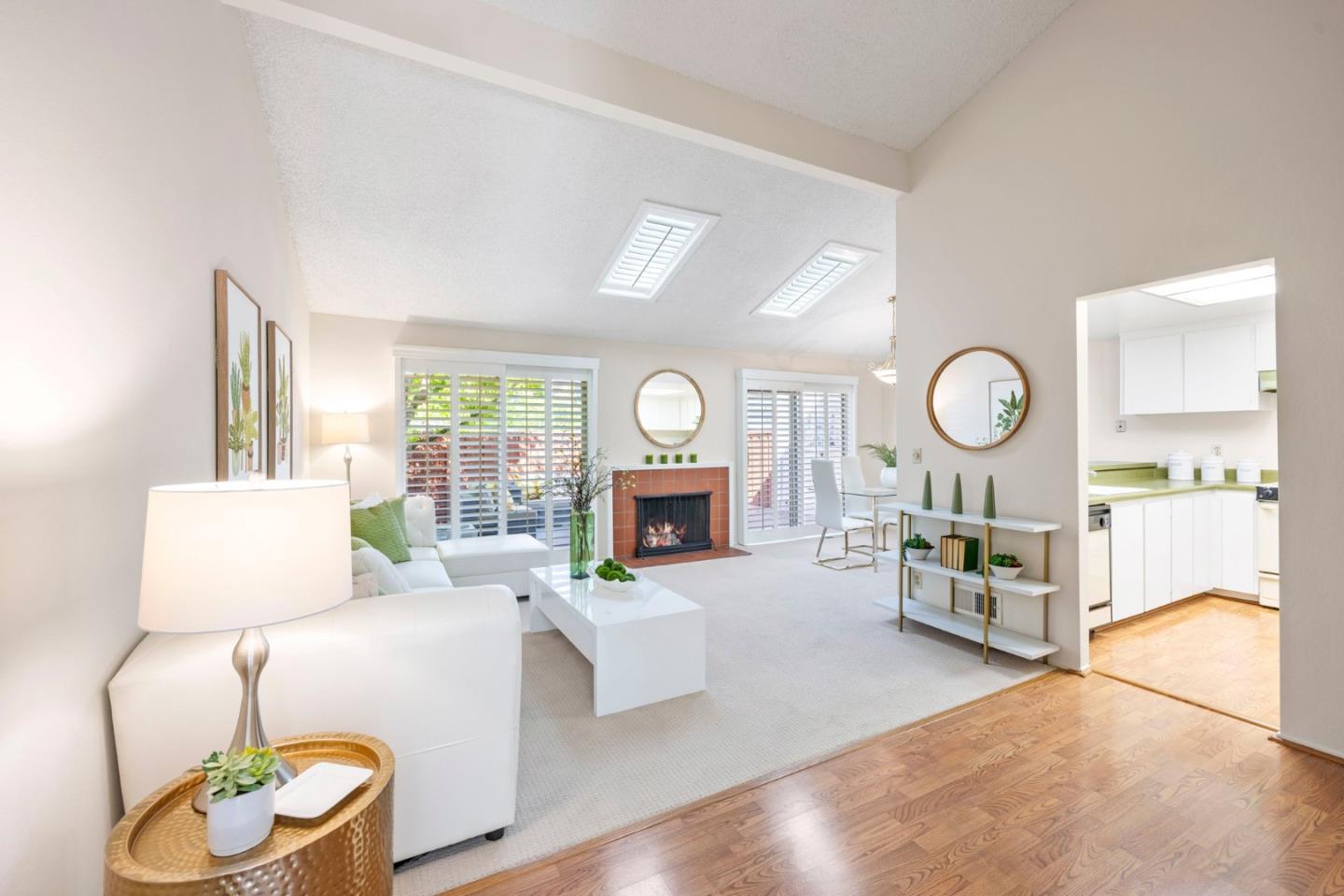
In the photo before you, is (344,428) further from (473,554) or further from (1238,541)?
(1238,541)

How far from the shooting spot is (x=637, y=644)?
2.74m

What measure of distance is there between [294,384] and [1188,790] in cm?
519

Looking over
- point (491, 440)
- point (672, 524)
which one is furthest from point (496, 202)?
point (672, 524)

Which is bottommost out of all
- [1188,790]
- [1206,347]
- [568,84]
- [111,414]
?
[1188,790]

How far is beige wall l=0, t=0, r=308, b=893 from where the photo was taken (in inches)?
41.0

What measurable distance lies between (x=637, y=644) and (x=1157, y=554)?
11.9 feet

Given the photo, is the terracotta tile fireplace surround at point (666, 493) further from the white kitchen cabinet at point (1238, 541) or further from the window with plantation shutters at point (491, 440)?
the white kitchen cabinet at point (1238, 541)

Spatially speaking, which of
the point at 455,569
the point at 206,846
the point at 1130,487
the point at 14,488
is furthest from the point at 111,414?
the point at 1130,487

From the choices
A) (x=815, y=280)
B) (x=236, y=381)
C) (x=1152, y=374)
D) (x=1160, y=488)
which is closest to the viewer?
(x=236, y=381)

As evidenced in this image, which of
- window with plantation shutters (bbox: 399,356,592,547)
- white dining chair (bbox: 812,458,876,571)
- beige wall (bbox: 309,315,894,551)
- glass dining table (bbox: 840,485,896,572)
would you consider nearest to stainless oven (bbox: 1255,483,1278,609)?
glass dining table (bbox: 840,485,896,572)

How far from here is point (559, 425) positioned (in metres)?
5.82

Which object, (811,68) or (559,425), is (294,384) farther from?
(811,68)

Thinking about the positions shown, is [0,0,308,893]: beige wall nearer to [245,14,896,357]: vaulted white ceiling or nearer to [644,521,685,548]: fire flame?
[245,14,896,357]: vaulted white ceiling

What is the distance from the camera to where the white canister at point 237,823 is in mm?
1049
